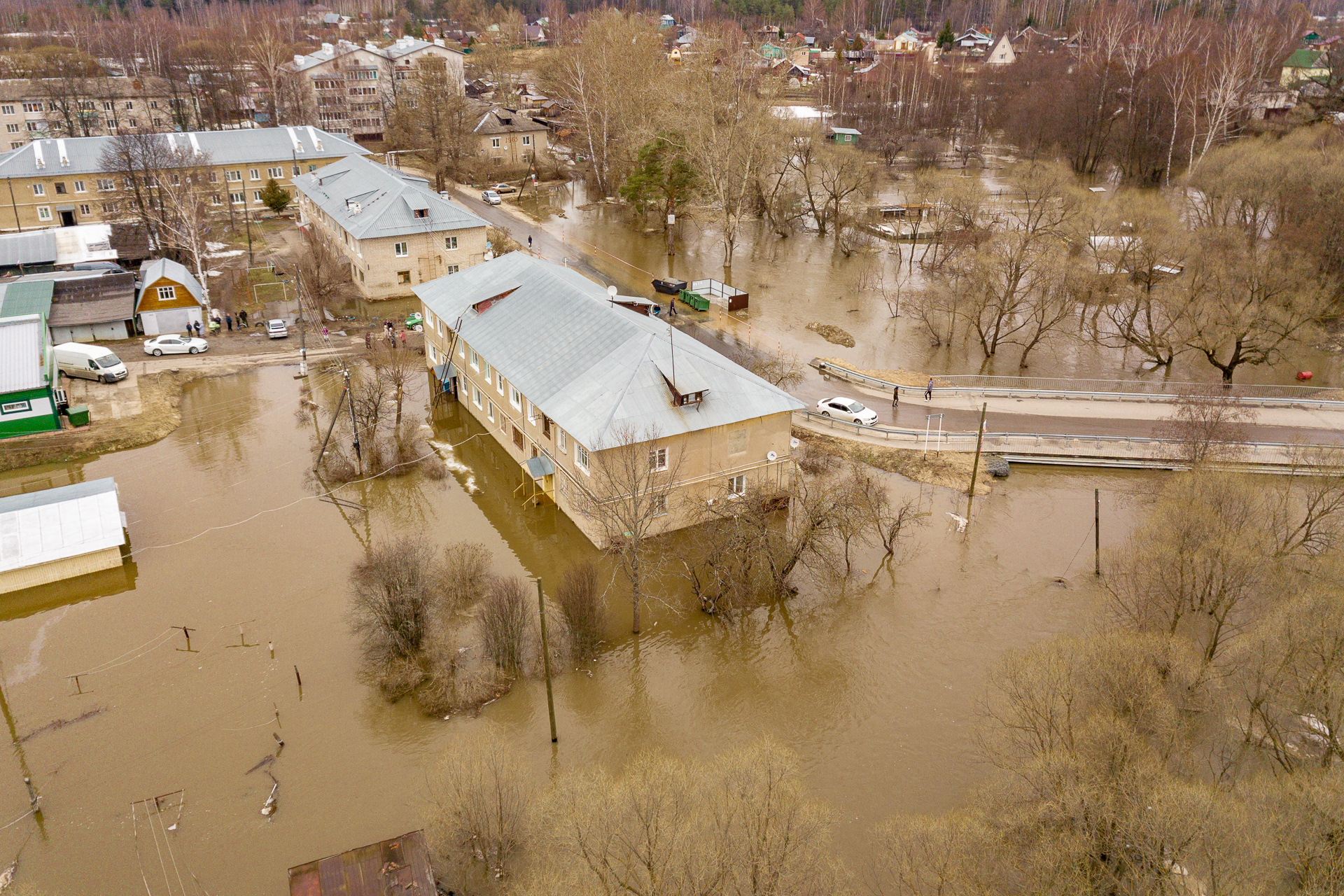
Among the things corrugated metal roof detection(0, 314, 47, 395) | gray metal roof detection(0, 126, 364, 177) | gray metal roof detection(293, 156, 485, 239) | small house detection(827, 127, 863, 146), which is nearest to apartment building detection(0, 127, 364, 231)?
gray metal roof detection(0, 126, 364, 177)

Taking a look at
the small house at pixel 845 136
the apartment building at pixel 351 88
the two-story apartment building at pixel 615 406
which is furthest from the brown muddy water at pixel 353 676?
the apartment building at pixel 351 88

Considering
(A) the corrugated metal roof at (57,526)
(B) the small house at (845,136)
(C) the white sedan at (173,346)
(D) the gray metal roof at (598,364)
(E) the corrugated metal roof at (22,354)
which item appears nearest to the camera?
(A) the corrugated metal roof at (57,526)

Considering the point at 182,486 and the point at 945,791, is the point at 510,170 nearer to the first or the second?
the point at 182,486

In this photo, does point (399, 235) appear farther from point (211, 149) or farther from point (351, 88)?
point (351, 88)

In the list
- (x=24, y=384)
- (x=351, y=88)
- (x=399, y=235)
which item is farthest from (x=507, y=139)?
(x=24, y=384)

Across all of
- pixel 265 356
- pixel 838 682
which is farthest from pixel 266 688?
pixel 265 356

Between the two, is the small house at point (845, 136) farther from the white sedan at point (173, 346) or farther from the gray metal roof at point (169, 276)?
the white sedan at point (173, 346)
